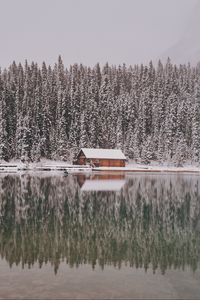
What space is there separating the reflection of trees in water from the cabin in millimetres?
58269

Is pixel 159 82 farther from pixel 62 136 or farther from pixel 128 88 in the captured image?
pixel 62 136

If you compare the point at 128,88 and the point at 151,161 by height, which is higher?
the point at 128,88

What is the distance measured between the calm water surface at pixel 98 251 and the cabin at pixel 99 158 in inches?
2402

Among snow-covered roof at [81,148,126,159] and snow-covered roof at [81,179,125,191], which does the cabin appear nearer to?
snow-covered roof at [81,148,126,159]

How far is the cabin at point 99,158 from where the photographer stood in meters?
87.8

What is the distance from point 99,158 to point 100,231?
70072mm

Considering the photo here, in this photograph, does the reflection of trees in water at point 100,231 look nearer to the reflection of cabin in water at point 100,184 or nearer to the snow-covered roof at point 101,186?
the snow-covered roof at point 101,186

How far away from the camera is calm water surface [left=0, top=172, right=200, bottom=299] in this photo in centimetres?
1095

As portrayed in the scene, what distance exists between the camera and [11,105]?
105m

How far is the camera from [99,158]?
88188 mm

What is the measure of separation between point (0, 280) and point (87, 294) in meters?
2.76

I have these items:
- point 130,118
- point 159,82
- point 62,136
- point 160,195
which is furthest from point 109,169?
point 159,82

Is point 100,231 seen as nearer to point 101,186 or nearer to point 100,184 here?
point 101,186

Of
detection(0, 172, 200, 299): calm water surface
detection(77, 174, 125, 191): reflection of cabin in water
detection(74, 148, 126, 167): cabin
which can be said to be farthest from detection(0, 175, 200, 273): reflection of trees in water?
detection(74, 148, 126, 167): cabin
